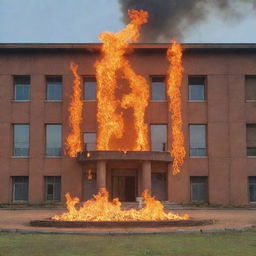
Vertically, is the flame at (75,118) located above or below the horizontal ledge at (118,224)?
above

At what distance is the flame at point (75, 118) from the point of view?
3894cm

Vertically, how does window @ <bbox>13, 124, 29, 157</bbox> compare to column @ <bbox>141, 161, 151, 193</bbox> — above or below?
above

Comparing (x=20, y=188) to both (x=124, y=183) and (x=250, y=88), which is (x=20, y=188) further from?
(x=250, y=88)

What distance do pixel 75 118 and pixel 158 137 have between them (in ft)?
20.0

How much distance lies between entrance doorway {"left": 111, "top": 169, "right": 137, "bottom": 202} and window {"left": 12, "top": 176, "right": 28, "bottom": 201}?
6.28 meters

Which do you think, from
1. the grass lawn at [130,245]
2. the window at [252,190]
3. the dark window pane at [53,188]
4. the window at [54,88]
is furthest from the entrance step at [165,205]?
the grass lawn at [130,245]

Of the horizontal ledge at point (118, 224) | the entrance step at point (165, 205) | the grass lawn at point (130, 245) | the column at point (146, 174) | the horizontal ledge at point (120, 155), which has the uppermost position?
the horizontal ledge at point (120, 155)

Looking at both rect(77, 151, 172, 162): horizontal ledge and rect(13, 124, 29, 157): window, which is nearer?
rect(77, 151, 172, 162): horizontal ledge

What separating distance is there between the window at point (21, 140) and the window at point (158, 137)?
903 cm

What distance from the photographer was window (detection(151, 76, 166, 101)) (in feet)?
132

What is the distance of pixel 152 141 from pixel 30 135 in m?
8.75

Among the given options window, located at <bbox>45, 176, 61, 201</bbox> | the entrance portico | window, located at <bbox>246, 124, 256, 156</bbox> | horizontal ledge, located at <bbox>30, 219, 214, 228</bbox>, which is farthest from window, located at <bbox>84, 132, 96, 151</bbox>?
horizontal ledge, located at <bbox>30, 219, 214, 228</bbox>

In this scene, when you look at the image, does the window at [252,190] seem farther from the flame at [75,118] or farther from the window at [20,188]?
the window at [20,188]

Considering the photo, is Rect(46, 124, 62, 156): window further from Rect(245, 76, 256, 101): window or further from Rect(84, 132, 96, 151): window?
Rect(245, 76, 256, 101): window
